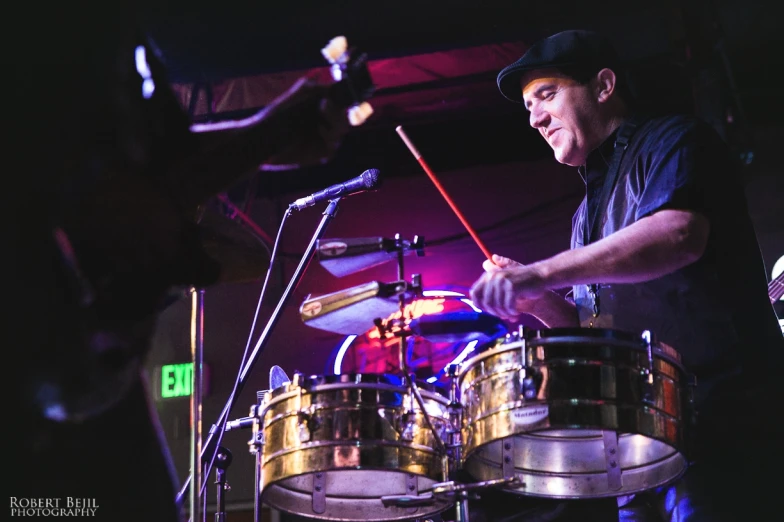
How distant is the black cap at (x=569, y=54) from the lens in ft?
10.6

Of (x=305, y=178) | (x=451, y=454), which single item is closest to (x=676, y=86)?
(x=305, y=178)

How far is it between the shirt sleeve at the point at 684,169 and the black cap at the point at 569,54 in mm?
570

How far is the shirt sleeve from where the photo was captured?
2.57 m

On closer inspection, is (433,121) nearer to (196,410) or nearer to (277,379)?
(277,379)

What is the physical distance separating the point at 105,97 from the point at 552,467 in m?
1.96

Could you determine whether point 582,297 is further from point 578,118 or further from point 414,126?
point 414,126

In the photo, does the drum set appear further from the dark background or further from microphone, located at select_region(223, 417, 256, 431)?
the dark background

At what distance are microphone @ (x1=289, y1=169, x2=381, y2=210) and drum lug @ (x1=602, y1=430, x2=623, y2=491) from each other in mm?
1240

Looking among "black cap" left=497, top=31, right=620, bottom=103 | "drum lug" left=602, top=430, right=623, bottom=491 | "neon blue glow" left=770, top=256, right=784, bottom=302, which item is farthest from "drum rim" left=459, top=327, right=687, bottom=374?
"neon blue glow" left=770, top=256, right=784, bottom=302

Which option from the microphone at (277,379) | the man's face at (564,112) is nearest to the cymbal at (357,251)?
the microphone at (277,379)

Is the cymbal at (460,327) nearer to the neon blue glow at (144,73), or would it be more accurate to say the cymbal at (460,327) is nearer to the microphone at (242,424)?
the microphone at (242,424)

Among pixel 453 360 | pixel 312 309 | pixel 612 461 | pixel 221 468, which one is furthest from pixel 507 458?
pixel 453 360

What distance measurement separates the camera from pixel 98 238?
148cm

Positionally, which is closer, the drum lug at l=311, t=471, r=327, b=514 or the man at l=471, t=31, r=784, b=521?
the man at l=471, t=31, r=784, b=521
